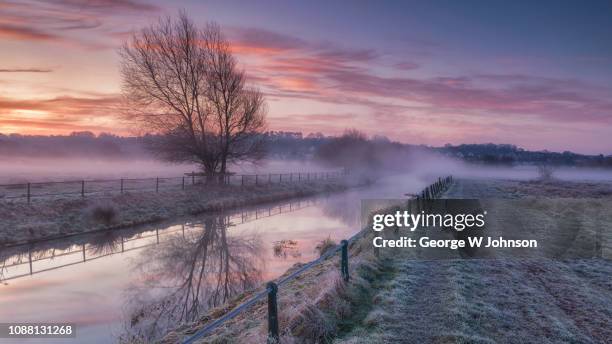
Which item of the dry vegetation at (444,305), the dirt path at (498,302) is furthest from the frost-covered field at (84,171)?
the dirt path at (498,302)

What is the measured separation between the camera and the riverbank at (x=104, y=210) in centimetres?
1973

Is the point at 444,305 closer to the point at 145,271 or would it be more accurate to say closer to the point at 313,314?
the point at 313,314

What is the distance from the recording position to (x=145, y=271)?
15250mm

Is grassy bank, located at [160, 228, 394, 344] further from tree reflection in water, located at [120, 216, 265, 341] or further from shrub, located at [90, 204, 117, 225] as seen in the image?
shrub, located at [90, 204, 117, 225]

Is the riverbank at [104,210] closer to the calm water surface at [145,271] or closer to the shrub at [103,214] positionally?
the shrub at [103,214]

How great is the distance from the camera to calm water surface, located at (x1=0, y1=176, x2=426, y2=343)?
35.2 feet

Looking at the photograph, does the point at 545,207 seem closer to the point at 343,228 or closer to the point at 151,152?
the point at 343,228

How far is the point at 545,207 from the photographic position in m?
27.5

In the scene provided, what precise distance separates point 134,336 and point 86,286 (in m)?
5.04

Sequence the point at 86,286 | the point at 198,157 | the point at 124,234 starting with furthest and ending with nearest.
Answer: the point at 198,157
the point at 124,234
the point at 86,286

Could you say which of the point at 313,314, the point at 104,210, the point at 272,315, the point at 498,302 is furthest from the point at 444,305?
the point at 104,210

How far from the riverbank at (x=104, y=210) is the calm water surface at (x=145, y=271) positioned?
41.5 inches

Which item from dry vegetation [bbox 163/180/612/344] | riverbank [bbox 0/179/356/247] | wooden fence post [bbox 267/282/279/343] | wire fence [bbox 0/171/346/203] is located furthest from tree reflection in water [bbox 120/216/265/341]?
wire fence [bbox 0/171/346/203]

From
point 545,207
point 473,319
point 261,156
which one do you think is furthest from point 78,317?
point 261,156
